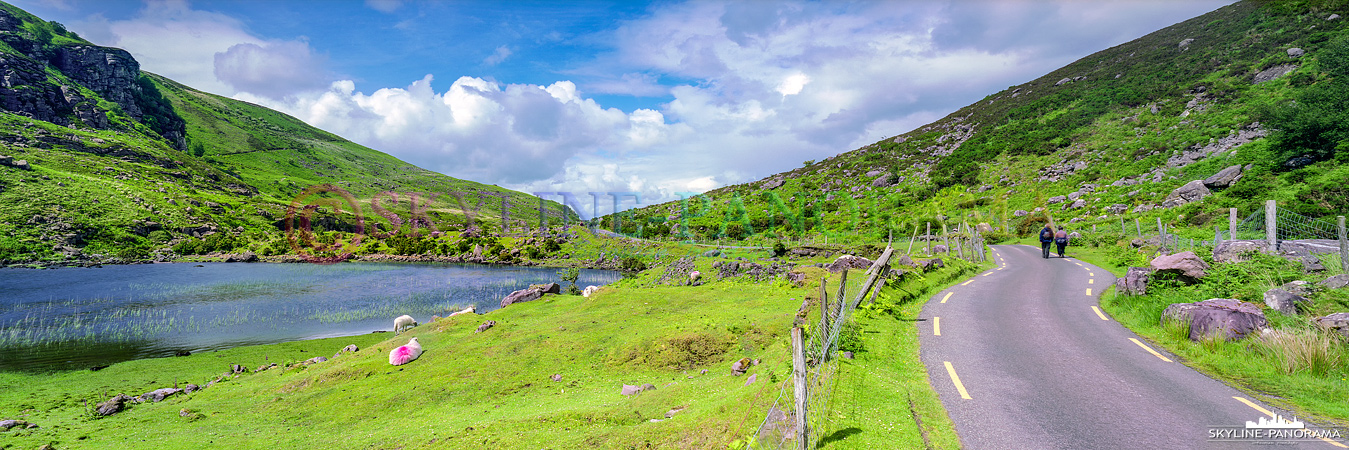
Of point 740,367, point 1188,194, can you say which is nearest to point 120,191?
point 740,367

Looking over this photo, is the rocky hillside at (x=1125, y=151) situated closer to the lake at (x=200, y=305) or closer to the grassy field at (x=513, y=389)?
the grassy field at (x=513, y=389)

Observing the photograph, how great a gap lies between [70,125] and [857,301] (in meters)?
242

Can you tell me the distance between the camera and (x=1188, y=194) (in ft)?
151

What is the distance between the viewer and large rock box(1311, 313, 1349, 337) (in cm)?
1047

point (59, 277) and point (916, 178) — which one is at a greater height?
point (916, 178)

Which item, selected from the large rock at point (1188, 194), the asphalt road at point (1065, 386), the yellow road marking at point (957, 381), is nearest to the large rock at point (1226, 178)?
the large rock at point (1188, 194)

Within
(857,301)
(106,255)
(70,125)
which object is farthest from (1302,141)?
(70,125)

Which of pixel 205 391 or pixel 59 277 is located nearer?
pixel 205 391

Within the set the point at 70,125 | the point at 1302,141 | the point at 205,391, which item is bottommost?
the point at 205,391

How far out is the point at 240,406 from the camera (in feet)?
57.7

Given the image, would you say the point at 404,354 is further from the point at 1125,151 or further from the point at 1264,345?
the point at 1125,151

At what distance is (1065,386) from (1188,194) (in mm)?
55129

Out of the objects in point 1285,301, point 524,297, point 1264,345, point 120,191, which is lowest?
point 524,297

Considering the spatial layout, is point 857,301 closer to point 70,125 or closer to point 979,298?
point 979,298
